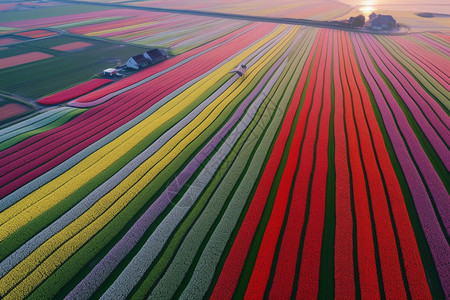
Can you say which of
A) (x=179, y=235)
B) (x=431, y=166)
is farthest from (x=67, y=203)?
(x=431, y=166)

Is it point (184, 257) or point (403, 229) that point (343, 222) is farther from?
point (184, 257)

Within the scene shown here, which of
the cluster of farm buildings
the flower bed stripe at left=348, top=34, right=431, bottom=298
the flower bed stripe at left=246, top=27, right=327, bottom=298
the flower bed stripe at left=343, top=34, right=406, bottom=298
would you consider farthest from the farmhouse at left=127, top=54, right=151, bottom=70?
the flower bed stripe at left=348, top=34, right=431, bottom=298

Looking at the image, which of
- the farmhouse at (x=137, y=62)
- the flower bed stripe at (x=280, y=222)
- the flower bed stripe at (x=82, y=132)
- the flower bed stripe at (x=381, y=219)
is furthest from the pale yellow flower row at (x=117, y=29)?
the flower bed stripe at (x=381, y=219)

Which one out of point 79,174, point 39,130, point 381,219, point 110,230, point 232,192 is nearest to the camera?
point 110,230

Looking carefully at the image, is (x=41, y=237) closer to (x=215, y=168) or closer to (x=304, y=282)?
(x=215, y=168)

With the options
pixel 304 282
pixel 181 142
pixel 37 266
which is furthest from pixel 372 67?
pixel 37 266
